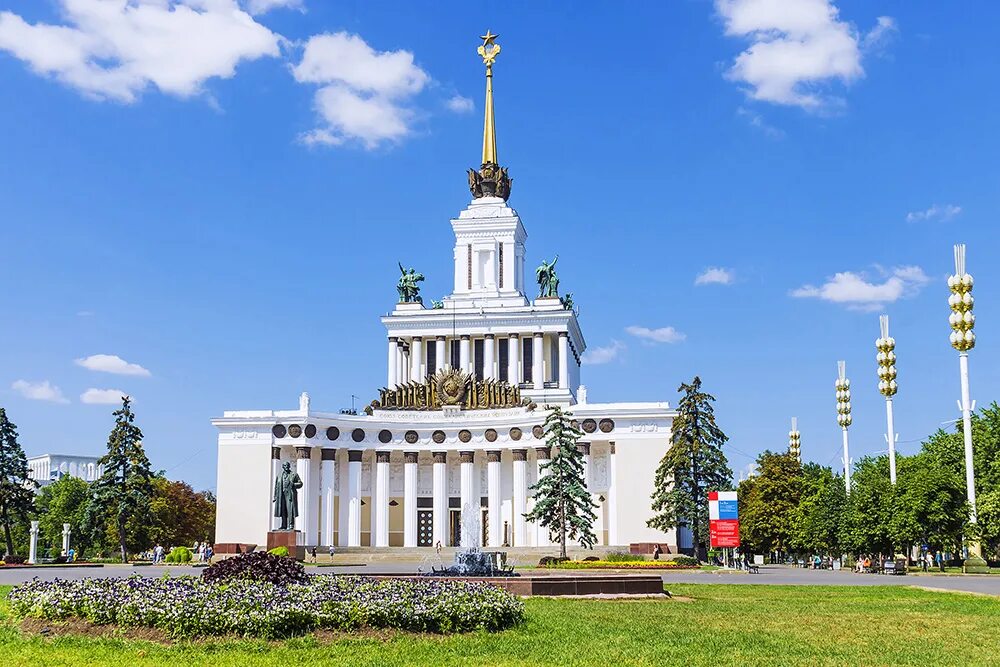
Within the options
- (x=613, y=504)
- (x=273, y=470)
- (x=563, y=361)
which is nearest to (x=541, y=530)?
(x=613, y=504)

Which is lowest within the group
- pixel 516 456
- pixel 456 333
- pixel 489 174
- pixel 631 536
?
pixel 631 536

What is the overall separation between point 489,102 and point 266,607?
285 feet

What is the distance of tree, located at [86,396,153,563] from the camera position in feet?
Result: 219

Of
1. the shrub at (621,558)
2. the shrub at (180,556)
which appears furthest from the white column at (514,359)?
the shrub at (180,556)

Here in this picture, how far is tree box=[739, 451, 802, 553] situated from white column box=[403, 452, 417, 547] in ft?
79.1

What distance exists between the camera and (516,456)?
7775 centimetres

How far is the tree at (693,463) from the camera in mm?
62812

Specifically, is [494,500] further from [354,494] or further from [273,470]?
[273,470]

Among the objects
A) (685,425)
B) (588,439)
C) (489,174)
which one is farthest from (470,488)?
(489,174)

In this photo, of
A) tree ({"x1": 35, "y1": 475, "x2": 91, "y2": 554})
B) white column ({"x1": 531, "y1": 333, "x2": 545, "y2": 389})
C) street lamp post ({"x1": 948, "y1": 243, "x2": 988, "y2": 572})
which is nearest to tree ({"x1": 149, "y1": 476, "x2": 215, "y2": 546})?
tree ({"x1": 35, "y1": 475, "x2": 91, "y2": 554})

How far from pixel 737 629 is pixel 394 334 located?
7414 centimetres

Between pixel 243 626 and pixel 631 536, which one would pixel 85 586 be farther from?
pixel 631 536

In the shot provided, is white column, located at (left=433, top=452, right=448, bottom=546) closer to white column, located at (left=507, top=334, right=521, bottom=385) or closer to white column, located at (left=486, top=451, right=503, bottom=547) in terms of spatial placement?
white column, located at (left=486, top=451, right=503, bottom=547)

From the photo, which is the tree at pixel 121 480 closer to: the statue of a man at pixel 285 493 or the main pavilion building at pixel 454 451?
the main pavilion building at pixel 454 451
